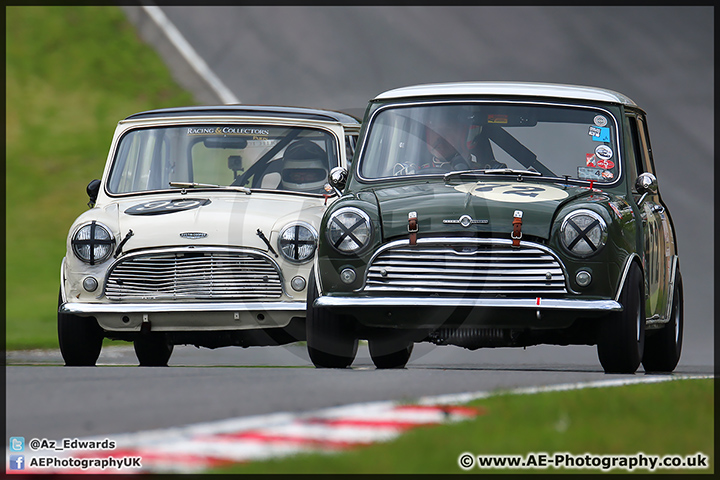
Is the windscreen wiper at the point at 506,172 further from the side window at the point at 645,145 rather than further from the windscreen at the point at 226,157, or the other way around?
the windscreen at the point at 226,157

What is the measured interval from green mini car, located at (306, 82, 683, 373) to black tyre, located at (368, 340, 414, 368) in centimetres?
28

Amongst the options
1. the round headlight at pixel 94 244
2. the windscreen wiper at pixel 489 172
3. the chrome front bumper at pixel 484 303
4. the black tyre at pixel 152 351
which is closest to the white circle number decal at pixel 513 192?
the windscreen wiper at pixel 489 172

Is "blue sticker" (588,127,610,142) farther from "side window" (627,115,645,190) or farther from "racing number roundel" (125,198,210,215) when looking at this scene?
"racing number roundel" (125,198,210,215)

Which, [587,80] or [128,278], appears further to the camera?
[587,80]

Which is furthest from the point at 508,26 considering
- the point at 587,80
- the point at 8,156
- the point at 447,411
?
the point at 447,411

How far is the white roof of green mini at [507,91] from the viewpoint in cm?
980

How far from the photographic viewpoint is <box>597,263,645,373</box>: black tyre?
8445 millimetres

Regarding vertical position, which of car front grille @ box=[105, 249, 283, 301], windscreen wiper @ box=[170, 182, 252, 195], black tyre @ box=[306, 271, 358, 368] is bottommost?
black tyre @ box=[306, 271, 358, 368]

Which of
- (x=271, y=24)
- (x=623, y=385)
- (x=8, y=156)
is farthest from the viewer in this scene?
(x=271, y=24)

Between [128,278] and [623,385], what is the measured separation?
4344mm

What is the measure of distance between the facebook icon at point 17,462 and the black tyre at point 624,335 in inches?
173

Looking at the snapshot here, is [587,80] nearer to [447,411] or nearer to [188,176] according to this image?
[188,176]

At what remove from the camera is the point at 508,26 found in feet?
116

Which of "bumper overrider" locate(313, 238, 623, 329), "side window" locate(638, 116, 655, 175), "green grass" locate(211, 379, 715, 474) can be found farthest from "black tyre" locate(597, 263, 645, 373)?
"side window" locate(638, 116, 655, 175)
